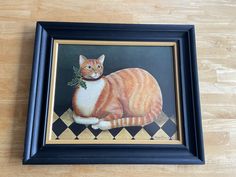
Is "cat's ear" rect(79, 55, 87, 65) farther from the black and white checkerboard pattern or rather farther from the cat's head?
the black and white checkerboard pattern

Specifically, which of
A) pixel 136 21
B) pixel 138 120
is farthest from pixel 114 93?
pixel 136 21

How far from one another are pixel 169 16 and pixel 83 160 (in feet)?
2.29

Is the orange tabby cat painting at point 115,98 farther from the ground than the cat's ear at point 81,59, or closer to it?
closer to it

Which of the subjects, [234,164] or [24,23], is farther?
[24,23]

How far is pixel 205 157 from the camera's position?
0.95 m

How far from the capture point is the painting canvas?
37.4 inches

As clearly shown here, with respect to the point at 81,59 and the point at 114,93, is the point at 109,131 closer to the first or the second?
the point at 114,93

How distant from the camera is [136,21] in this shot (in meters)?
1.12

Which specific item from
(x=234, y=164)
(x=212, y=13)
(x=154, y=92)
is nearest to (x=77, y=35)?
(x=154, y=92)

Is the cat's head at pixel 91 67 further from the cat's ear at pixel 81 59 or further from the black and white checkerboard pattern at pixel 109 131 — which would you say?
the black and white checkerboard pattern at pixel 109 131

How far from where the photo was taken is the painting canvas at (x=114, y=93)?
0.95m

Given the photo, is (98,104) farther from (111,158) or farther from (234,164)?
(234,164)

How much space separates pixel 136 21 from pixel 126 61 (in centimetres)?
20

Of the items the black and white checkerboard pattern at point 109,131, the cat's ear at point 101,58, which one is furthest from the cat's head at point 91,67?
the black and white checkerboard pattern at point 109,131
